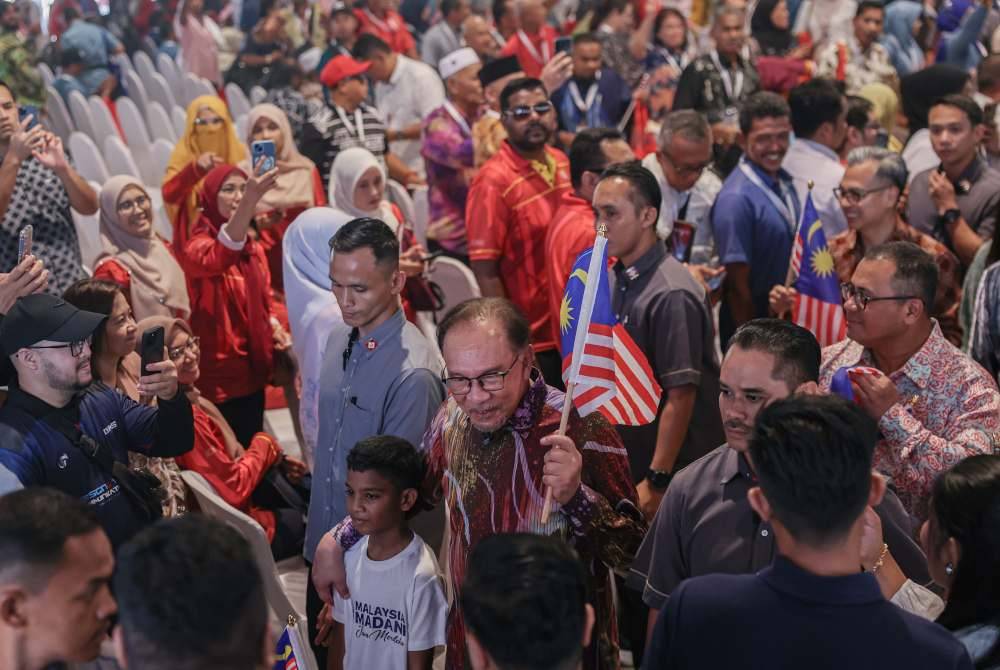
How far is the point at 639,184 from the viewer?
392 cm

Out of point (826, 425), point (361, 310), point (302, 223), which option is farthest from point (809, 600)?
point (302, 223)

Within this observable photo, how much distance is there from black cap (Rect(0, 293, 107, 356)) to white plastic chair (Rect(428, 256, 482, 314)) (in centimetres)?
272

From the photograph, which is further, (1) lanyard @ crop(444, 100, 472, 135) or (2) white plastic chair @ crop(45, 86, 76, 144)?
(2) white plastic chair @ crop(45, 86, 76, 144)

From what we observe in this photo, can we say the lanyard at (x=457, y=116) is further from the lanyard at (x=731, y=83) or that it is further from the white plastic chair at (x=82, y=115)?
the white plastic chair at (x=82, y=115)

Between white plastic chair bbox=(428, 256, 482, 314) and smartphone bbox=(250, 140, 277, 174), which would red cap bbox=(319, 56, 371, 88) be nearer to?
white plastic chair bbox=(428, 256, 482, 314)

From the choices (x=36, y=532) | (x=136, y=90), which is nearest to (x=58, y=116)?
(x=136, y=90)

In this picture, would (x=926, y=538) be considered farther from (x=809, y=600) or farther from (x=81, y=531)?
(x=81, y=531)

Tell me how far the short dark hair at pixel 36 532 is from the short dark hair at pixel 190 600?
234mm

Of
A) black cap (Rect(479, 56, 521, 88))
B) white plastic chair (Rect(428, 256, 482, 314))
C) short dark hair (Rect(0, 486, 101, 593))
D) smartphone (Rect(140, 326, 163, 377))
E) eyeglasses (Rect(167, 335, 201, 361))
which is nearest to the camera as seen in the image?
short dark hair (Rect(0, 486, 101, 593))

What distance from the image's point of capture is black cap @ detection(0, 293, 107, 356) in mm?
3037

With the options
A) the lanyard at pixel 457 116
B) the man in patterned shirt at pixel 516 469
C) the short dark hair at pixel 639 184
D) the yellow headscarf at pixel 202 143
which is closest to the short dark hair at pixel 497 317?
the man in patterned shirt at pixel 516 469

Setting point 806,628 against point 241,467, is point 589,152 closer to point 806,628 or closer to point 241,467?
point 241,467

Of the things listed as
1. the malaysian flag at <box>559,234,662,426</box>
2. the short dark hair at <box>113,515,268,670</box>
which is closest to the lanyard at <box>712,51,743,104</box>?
the malaysian flag at <box>559,234,662,426</box>

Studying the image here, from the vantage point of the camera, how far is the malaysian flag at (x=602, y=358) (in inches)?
111
